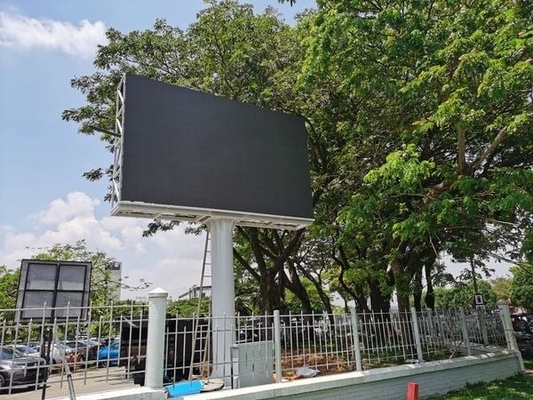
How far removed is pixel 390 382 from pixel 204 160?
18.9 ft

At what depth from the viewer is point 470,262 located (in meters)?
16.2

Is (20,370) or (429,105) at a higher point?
(429,105)

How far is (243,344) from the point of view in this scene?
264 inches

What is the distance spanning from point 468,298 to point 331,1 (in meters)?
28.5

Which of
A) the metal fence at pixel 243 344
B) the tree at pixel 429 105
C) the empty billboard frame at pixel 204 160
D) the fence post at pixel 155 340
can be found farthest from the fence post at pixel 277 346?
the tree at pixel 429 105

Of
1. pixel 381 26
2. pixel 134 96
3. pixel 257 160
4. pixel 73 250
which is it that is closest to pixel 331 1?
pixel 381 26

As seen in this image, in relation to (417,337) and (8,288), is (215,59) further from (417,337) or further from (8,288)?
(8,288)

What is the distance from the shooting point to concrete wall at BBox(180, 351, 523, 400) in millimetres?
6348

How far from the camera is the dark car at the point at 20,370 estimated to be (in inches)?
189

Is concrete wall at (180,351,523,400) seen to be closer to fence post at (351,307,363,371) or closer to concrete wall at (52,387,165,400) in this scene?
fence post at (351,307,363,371)

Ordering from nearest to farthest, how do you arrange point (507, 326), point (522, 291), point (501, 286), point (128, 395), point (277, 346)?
1. point (128, 395)
2. point (277, 346)
3. point (507, 326)
4. point (522, 291)
5. point (501, 286)

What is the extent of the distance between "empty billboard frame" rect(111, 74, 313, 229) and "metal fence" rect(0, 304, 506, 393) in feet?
7.51

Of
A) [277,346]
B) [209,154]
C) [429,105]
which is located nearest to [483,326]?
[429,105]

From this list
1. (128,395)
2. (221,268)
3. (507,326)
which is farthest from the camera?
(507,326)
